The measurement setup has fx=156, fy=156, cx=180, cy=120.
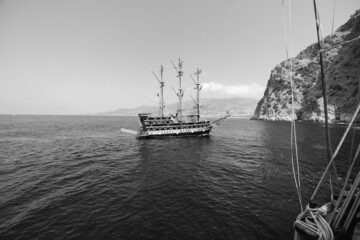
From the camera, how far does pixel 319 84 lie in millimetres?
96875

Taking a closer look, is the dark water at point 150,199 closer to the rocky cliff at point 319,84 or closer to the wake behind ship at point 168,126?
the wake behind ship at point 168,126

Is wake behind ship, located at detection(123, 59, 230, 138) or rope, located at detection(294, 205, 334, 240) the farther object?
wake behind ship, located at detection(123, 59, 230, 138)

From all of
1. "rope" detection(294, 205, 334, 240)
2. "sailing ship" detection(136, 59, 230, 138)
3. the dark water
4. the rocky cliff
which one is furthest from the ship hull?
the rocky cliff

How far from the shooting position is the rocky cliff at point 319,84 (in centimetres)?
7312

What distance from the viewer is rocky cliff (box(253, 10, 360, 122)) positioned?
240ft

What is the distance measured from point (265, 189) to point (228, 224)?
607 cm

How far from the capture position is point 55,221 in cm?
948

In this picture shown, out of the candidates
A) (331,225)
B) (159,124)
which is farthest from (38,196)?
(159,124)

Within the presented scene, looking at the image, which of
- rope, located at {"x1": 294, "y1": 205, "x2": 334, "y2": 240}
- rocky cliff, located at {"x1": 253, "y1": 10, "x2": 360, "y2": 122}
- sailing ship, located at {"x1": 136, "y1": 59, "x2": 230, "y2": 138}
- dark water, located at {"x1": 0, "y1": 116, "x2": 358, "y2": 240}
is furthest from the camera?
rocky cliff, located at {"x1": 253, "y1": 10, "x2": 360, "y2": 122}

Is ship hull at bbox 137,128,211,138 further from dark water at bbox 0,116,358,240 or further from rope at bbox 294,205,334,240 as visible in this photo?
rope at bbox 294,205,334,240

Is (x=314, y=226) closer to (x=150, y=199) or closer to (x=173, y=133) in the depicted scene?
(x=150, y=199)

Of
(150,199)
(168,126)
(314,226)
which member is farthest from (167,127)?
(314,226)

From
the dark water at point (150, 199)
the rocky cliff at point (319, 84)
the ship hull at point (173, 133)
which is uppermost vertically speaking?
the rocky cliff at point (319, 84)

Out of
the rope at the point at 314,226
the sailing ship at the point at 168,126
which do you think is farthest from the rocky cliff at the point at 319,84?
the rope at the point at 314,226
